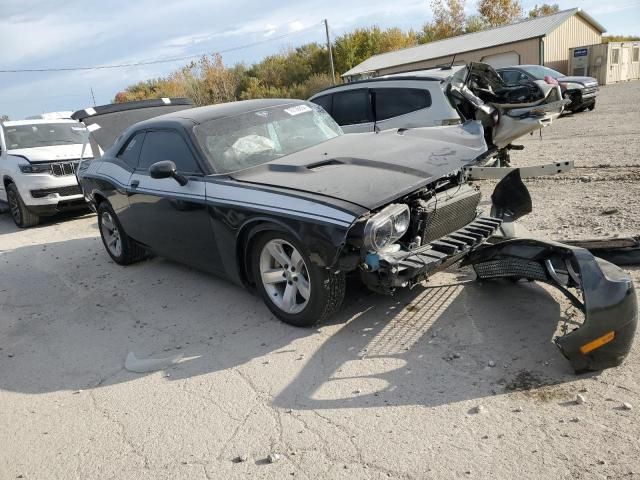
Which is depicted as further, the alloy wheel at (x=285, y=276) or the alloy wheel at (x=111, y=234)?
the alloy wheel at (x=111, y=234)

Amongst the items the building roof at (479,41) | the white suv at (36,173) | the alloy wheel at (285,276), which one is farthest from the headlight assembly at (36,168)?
the building roof at (479,41)

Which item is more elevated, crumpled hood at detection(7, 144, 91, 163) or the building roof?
the building roof

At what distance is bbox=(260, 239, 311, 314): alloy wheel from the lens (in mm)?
3988

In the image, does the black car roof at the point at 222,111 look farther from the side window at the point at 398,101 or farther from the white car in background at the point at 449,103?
the side window at the point at 398,101

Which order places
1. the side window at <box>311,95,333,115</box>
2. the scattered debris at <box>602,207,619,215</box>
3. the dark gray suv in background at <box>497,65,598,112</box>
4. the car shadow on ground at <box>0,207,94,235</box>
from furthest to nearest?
the dark gray suv in background at <box>497,65,598,112</box> → the car shadow on ground at <box>0,207,94,235</box> → the side window at <box>311,95,333,115</box> → the scattered debris at <box>602,207,619,215</box>

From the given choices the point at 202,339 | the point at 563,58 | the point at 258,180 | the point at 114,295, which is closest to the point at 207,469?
the point at 202,339

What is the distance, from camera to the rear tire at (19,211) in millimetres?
9266

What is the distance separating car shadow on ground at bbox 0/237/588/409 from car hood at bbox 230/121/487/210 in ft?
3.38

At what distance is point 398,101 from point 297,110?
2777mm

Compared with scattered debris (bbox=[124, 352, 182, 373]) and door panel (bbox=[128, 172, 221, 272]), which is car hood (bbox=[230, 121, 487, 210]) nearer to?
door panel (bbox=[128, 172, 221, 272])

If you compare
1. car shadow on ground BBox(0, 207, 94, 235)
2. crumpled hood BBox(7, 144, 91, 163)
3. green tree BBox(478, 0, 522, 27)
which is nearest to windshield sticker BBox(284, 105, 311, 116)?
crumpled hood BBox(7, 144, 91, 163)

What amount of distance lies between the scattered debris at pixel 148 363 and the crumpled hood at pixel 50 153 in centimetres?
648

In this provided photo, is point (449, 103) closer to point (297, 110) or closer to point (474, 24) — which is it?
point (297, 110)

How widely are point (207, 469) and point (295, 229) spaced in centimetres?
164
